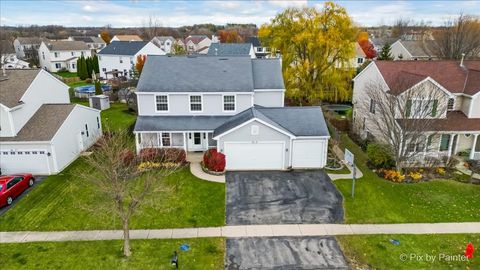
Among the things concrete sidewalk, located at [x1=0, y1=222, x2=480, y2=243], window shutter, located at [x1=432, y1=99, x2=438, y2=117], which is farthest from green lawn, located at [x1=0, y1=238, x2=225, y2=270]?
window shutter, located at [x1=432, y1=99, x2=438, y2=117]

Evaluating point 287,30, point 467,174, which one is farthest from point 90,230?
point 287,30

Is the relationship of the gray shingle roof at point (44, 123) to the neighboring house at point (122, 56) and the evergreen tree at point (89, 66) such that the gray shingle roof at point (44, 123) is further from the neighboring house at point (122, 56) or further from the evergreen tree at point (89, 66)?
the evergreen tree at point (89, 66)

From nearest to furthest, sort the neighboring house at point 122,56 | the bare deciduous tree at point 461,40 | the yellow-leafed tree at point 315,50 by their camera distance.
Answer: the yellow-leafed tree at point 315,50 < the bare deciduous tree at point 461,40 < the neighboring house at point 122,56

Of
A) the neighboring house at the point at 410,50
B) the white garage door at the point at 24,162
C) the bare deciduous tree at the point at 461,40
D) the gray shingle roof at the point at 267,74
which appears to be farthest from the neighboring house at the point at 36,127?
the neighboring house at the point at 410,50

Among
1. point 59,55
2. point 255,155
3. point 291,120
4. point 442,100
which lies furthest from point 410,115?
point 59,55

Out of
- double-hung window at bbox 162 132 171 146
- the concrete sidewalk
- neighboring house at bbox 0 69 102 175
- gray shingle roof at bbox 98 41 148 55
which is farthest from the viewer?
gray shingle roof at bbox 98 41 148 55

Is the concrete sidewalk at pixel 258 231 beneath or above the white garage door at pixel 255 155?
beneath

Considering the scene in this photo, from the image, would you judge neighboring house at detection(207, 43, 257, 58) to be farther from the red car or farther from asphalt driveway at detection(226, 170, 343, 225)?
the red car
